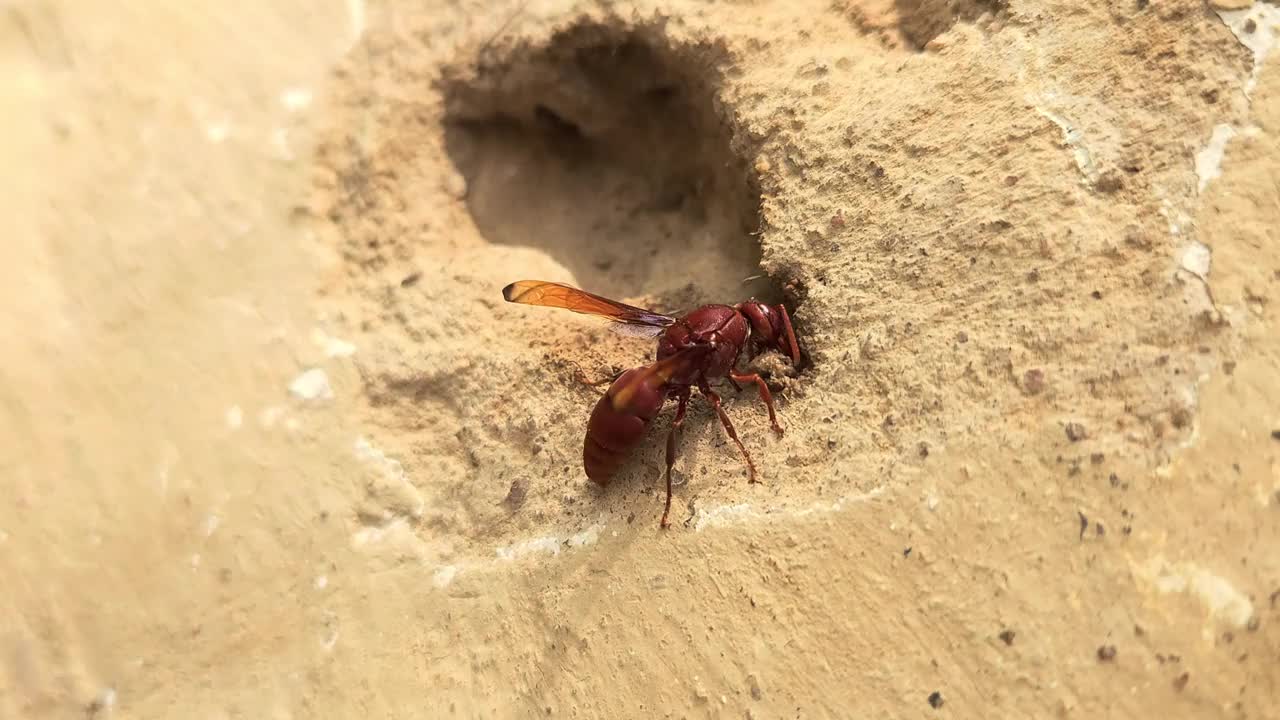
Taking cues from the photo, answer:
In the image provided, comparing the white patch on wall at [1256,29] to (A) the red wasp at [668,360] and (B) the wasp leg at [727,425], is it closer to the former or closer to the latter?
(A) the red wasp at [668,360]

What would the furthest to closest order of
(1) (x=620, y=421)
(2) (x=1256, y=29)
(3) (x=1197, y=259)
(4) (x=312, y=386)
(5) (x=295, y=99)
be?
(5) (x=295, y=99) → (4) (x=312, y=386) → (1) (x=620, y=421) → (2) (x=1256, y=29) → (3) (x=1197, y=259)

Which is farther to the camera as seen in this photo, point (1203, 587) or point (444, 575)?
point (444, 575)

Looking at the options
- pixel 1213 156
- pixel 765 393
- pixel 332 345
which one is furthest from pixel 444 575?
pixel 1213 156

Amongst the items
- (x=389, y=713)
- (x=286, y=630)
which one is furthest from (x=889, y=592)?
(x=286, y=630)

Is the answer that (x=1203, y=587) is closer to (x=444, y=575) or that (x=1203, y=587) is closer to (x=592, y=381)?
(x=592, y=381)

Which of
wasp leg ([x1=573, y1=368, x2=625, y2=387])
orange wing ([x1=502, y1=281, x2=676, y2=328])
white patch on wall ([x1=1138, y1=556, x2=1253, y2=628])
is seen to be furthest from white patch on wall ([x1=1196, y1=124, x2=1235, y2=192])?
wasp leg ([x1=573, y1=368, x2=625, y2=387])

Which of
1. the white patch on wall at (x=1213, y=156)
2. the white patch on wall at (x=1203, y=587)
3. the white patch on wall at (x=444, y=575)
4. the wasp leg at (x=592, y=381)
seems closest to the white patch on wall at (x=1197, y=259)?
the white patch on wall at (x=1213, y=156)

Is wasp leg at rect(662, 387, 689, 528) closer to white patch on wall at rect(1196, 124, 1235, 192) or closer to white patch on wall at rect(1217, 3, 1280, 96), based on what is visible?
white patch on wall at rect(1196, 124, 1235, 192)

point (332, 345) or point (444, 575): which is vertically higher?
point (332, 345)

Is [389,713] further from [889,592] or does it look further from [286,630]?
[889,592]
